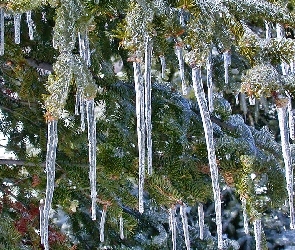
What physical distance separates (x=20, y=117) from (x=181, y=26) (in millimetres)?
1532

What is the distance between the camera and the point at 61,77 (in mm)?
1044

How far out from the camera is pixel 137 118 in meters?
1.12

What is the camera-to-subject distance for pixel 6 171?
253 cm

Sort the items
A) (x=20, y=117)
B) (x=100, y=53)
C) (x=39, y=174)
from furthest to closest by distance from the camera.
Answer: (x=20, y=117), (x=100, y=53), (x=39, y=174)

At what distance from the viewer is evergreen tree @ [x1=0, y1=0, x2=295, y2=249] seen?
106cm

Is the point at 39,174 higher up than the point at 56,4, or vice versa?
the point at 56,4

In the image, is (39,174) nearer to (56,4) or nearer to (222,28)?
(56,4)

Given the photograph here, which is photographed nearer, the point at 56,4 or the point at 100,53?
the point at 56,4

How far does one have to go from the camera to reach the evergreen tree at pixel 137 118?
1061 mm

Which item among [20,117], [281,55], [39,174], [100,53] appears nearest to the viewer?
[281,55]

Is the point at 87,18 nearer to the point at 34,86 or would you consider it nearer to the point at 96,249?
the point at 34,86

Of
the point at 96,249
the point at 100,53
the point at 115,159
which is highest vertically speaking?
the point at 100,53

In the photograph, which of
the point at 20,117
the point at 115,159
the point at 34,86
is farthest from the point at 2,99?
the point at 115,159

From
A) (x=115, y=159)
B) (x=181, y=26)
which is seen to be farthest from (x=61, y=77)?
(x=115, y=159)
